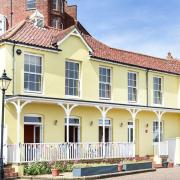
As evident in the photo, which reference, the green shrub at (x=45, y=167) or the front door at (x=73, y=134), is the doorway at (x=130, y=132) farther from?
the green shrub at (x=45, y=167)

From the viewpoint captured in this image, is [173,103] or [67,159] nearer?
[67,159]

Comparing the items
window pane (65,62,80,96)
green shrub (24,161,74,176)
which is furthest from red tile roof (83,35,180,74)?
green shrub (24,161,74,176)

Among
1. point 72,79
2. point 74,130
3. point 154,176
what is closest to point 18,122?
point 74,130

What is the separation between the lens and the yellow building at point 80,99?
25.5m

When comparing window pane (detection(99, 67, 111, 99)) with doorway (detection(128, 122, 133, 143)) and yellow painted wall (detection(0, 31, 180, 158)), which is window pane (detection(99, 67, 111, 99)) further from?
doorway (detection(128, 122, 133, 143))

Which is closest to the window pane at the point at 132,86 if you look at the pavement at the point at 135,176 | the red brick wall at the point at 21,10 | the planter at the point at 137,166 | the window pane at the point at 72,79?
the window pane at the point at 72,79

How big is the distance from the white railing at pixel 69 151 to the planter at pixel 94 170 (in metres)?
2.72

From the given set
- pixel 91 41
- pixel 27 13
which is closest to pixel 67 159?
pixel 91 41

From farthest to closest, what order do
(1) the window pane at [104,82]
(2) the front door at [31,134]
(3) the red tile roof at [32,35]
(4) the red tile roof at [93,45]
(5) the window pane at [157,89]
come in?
(5) the window pane at [157,89], (1) the window pane at [104,82], (4) the red tile roof at [93,45], (2) the front door at [31,134], (3) the red tile roof at [32,35]

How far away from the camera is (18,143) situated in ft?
79.6

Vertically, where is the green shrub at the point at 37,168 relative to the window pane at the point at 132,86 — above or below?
below

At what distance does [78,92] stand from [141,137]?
262 inches

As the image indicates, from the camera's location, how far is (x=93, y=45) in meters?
32.1

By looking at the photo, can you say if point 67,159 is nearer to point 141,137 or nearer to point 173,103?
point 141,137
